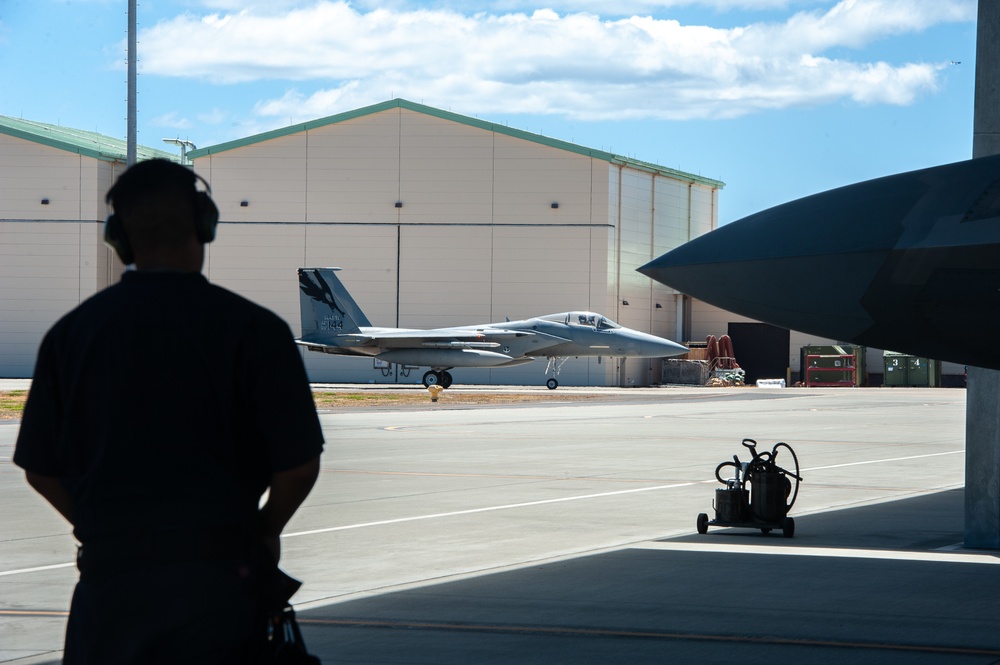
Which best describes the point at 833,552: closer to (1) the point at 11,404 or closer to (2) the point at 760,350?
(1) the point at 11,404

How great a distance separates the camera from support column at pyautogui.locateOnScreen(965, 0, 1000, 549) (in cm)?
1023

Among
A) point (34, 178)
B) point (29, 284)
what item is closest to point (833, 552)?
point (29, 284)

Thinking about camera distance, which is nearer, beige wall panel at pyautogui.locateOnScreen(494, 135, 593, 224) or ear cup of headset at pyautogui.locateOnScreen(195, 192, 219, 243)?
ear cup of headset at pyautogui.locateOnScreen(195, 192, 219, 243)

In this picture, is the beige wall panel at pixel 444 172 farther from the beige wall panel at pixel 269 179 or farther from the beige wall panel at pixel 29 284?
the beige wall panel at pixel 29 284

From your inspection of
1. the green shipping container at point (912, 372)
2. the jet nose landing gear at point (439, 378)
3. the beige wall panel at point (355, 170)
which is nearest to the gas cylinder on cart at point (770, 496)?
the jet nose landing gear at point (439, 378)

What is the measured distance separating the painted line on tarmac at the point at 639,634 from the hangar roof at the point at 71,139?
4793 centimetres

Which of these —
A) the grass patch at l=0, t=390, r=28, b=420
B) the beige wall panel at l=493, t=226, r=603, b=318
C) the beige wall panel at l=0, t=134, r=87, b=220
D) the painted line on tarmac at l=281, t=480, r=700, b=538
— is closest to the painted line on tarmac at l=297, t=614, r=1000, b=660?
the painted line on tarmac at l=281, t=480, r=700, b=538

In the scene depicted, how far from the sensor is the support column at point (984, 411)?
10.2 m

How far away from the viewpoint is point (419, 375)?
206ft

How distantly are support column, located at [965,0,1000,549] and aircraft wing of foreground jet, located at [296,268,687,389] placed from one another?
38.1m

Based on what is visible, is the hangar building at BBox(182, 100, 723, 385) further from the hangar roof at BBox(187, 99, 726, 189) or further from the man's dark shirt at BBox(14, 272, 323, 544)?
the man's dark shirt at BBox(14, 272, 323, 544)

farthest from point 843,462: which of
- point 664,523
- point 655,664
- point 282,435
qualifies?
point 282,435

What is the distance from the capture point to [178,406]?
10.4 feet

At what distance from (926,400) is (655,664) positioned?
4482 centimetres
